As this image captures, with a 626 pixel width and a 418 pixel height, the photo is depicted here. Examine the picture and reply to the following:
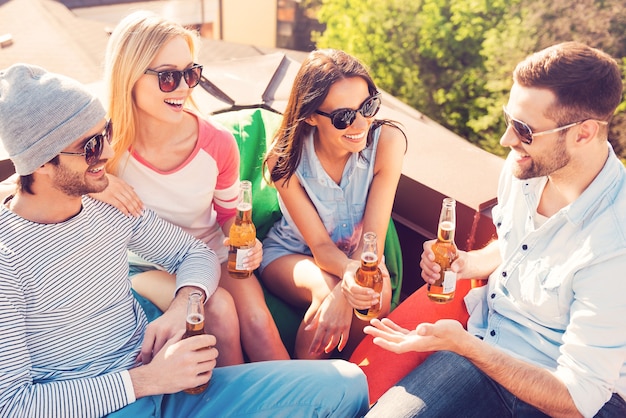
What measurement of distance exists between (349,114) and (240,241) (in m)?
0.86

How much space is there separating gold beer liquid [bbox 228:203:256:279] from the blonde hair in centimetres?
68

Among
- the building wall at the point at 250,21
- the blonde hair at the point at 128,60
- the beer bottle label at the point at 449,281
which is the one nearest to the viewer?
the beer bottle label at the point at 449,281

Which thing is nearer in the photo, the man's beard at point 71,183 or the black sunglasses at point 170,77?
the man's beard at point 71,183

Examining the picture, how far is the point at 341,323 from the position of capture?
3.25 meters

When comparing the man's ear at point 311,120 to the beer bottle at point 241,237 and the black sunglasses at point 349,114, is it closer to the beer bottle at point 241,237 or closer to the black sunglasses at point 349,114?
the black sunglasses at point 349,114

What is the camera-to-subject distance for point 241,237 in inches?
134

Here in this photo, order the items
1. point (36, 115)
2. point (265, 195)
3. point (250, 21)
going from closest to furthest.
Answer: point (36, 115), point (265, 195), point (250, 21)

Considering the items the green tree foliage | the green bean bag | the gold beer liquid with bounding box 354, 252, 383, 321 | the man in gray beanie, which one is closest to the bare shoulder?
the green bean bag

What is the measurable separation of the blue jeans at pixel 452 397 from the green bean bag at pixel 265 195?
101 centimetres

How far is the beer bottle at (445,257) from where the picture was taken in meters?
3.07

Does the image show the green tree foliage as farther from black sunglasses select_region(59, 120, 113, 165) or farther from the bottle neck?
black sunglasses select_region(59, 120, 113, 165)

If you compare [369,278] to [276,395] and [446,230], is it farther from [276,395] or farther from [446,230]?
[276,395]

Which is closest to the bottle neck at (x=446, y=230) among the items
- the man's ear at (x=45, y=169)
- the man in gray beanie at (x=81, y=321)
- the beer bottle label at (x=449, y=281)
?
the beer bottle label at (x=449, y=281)

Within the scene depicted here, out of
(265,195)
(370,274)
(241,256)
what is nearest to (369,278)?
(370,274)
